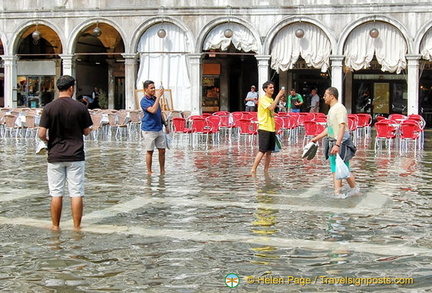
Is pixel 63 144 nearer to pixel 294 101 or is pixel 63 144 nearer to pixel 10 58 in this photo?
pixel 294 101

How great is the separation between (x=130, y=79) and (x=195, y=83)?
2.66m

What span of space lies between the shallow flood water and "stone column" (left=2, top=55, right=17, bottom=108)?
1673cm

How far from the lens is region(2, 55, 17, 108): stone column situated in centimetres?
2850

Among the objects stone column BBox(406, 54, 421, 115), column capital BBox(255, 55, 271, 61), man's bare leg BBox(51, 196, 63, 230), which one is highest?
column capital BBox(255, 55, 271, 61)

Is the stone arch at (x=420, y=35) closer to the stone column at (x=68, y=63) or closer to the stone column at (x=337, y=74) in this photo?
the stone column at (x=337, y=74)

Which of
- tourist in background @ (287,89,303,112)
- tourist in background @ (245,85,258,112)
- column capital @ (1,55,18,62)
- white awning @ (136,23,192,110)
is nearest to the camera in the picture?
tourist in background @ (287,89,303,112)

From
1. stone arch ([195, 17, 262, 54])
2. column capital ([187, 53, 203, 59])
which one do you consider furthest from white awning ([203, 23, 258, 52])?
column capital ([187, 53, 203, 59])

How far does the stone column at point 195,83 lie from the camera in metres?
26.7

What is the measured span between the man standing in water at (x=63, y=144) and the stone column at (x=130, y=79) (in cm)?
2007

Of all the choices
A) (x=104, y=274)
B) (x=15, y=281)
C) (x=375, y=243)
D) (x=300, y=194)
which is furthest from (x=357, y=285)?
(x=300, y=194)

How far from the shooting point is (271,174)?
480 inches

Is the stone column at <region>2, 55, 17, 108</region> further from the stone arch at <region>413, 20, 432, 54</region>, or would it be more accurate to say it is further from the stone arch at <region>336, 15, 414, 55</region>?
the stone arch at <region>413, 20, 432, 54</region>

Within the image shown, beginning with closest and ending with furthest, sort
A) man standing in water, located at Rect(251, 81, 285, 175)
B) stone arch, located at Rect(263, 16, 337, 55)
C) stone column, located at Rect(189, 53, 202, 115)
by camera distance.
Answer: man standing in water, located at Rect(251, 81, 285, 175) < stone arch, located at Rect(263, 16, 337, 55) < stone column, located at Rect(189, 53, 202, 115)

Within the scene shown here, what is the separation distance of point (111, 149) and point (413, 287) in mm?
13116
